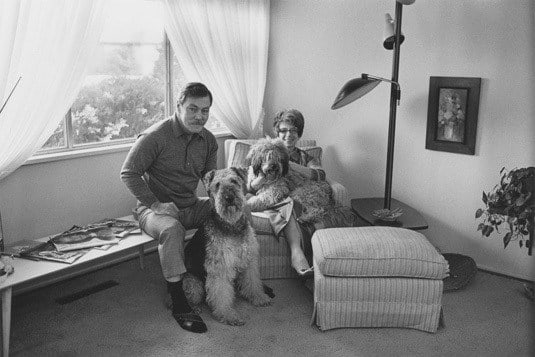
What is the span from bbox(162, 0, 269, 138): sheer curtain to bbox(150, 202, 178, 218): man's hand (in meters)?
1.29

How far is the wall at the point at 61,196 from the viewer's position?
3.05 metres

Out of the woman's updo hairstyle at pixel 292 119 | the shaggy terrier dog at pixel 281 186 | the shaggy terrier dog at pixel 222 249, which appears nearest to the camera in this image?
the shaggy terrier dog at pixel 222 249

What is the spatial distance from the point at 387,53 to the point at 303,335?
7.22ft

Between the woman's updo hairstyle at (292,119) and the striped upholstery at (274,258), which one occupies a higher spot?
the woman's updo hairstyle at (292,119)

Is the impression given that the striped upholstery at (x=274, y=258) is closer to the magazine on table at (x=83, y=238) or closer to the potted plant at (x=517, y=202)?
the magazine on table at (x=83, y=238)

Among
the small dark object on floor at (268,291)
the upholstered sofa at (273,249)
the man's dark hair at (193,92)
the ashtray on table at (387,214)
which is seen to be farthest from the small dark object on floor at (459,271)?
the man's dark hair at (193,92)

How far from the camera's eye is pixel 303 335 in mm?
2766

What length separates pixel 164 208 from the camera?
299cm

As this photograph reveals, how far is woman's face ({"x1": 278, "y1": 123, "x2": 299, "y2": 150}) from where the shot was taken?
3.57 metres

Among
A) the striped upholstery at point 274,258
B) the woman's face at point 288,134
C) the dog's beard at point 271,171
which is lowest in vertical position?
the striped upholstery at point 274,258

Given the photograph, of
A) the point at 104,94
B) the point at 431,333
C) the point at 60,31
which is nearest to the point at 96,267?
the point at 104,94

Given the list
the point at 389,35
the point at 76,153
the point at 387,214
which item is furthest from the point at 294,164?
the point at 76,153

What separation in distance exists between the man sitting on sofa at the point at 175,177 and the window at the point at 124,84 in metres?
0.65

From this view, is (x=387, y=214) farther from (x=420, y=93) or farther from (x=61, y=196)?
(x=61, y=196)
